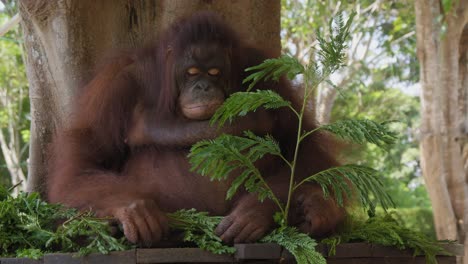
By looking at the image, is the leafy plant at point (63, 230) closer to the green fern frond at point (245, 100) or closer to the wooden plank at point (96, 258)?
the wooden plank at point (96, 258)

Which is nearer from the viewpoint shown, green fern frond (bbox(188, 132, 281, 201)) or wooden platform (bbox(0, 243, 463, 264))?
wooden platform (bbox(0, 243, 463, 264))

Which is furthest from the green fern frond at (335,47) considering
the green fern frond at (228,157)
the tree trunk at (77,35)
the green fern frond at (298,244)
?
the tree trunk at (77,35)

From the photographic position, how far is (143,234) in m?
2.07

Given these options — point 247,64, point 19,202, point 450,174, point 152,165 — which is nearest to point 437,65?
point 450,174

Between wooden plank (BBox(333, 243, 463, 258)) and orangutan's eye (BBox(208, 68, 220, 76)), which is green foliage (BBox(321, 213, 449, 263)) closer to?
wooden plank (BBox(333, 243, 463, 258))

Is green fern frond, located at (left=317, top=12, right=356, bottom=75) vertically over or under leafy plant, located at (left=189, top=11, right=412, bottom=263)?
over

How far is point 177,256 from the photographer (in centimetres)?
199

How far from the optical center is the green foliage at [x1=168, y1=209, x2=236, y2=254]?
2.08m

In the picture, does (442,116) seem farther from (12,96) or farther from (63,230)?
(12,96)

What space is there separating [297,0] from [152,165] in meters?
8.72

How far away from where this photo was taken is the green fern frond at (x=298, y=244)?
205 centimetres

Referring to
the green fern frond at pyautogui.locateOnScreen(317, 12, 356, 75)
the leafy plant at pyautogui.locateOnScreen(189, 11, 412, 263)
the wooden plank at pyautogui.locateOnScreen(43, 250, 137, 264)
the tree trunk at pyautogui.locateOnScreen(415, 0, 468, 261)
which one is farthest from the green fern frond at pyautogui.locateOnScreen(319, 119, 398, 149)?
the tree trunk at pyautogui.locateOnScreen(415, 0, 468, 261)

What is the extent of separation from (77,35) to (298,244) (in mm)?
1846

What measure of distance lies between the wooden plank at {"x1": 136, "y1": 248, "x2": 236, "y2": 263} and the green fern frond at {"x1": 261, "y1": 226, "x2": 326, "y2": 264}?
0.20 metres
